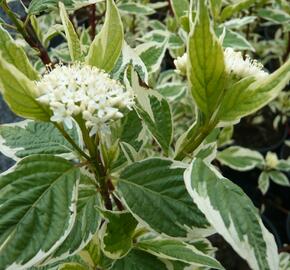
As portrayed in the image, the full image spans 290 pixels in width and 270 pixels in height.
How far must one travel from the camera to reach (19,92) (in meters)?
0.52

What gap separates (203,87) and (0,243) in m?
0.30

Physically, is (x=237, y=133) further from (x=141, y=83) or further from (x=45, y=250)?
(x=45, y=250)

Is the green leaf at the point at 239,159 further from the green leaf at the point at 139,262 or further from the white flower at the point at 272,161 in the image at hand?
the green leaf at the point at 139,262

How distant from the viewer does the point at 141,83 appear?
0.65 m

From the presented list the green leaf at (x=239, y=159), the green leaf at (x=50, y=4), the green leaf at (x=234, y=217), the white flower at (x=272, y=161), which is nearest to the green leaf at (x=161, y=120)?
the green leaf at (x=234, y=217)

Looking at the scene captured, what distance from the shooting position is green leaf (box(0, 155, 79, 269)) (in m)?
0.51

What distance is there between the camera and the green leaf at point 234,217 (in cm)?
48

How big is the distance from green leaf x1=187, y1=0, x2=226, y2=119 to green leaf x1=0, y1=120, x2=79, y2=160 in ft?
0.63

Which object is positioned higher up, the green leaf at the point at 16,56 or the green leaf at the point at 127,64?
the green leaf at the point at 16,56

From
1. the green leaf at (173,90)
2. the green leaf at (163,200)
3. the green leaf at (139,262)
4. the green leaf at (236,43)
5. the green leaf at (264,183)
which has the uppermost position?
the green leaf at (163,200)

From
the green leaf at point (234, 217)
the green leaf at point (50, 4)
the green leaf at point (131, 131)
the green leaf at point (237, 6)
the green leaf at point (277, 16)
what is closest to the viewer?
the green leaf at point (234, 217)

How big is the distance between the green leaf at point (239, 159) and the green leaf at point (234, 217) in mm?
990

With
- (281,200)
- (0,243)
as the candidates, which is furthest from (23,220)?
(281,200)

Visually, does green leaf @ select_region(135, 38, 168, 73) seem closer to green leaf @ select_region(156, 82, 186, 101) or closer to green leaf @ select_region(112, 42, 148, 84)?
green leaf @ select_region(112, 42, 148, 84)
